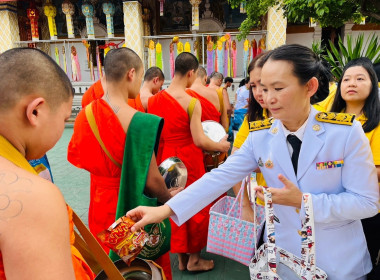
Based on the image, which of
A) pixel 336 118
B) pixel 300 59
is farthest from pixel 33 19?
pixel 336 118

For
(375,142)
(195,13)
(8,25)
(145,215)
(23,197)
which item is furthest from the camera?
(8,25)

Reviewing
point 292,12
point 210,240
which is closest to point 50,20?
point 292,12

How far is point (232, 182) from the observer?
1.40m

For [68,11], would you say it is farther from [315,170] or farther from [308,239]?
[308,239]

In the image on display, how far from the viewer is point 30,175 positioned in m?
0.61

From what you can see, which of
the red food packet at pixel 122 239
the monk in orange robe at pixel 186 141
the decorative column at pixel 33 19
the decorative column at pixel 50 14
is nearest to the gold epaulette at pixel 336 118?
the red food packet at pixel 122 239

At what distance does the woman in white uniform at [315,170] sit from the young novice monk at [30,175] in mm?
576

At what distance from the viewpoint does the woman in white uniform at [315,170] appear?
1.07 meters

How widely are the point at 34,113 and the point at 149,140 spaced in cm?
100

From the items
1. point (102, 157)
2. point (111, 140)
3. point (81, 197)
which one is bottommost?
point (81, 197)

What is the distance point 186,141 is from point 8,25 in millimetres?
11916

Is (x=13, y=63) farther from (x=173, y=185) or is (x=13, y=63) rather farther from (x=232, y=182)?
(x=173, y=185)

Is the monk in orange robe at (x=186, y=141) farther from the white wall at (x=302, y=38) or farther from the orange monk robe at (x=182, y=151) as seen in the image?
the white wall at (x=302, y=38)

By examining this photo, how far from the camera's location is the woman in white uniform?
3.50 ft
